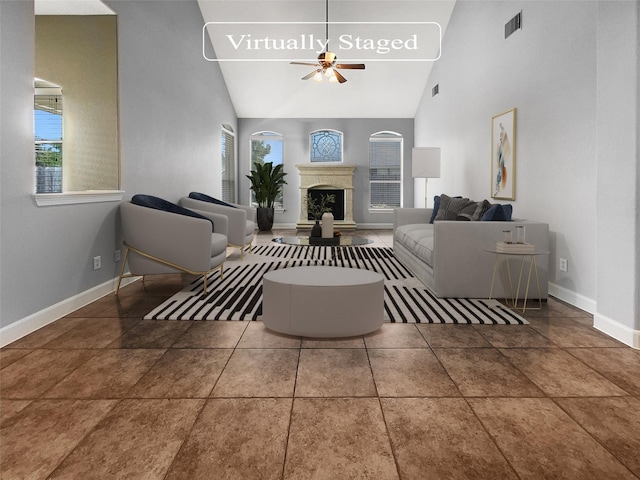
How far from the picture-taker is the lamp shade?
7.13m

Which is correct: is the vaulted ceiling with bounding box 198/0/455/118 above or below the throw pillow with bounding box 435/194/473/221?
above

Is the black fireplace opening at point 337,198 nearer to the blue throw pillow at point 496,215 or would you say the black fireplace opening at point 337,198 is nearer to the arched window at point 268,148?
the arched window at point 268,148

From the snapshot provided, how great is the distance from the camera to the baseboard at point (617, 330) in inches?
102

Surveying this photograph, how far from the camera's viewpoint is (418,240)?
179 inches

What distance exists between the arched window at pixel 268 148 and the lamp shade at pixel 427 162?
398cm

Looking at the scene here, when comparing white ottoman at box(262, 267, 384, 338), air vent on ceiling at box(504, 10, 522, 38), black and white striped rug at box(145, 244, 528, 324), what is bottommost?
black and white striped rug at box(145, 244, 528, 324)

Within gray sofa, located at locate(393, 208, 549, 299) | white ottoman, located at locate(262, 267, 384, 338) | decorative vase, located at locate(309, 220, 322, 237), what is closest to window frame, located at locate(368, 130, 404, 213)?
decorative vase, located at locate(309, 220, 322, 237)

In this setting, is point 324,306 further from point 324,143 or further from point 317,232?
point 324,143

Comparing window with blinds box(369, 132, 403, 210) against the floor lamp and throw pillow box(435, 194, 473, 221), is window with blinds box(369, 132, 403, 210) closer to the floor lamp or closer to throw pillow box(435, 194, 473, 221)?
the floor lamp

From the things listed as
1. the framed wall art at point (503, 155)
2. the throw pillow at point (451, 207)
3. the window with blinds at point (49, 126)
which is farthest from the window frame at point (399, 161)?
the window with blinds at point (49, 126)

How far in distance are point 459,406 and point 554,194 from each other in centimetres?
271

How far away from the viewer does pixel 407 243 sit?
5133 mm

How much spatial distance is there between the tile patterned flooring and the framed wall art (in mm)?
2183

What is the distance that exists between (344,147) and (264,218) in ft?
8.34
